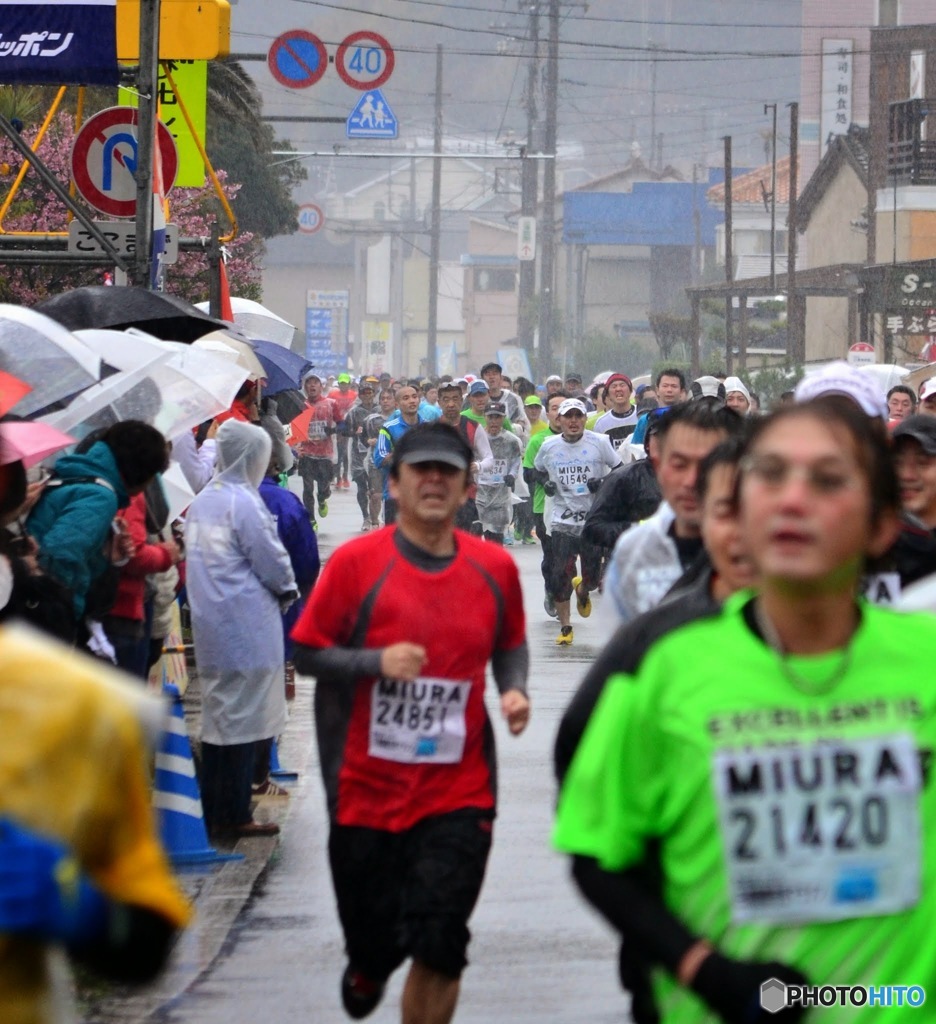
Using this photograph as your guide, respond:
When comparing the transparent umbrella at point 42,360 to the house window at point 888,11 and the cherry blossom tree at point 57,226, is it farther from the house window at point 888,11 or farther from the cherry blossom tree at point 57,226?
the house window at point 888,11

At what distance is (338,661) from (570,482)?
11251mm

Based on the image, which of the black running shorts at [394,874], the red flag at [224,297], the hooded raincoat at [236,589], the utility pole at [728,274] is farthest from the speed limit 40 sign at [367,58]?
the utility pole at [728,274]

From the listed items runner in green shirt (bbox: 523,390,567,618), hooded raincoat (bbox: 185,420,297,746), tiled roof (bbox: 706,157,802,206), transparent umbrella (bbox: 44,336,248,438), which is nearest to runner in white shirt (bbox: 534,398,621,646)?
runner in green shirt (bbox: 523,390,567,618)

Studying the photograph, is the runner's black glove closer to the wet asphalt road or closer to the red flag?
the wet asphalt road

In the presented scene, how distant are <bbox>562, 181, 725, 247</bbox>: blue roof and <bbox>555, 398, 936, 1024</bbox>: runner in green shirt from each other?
327ft

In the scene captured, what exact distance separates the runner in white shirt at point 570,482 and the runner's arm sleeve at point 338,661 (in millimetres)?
10812

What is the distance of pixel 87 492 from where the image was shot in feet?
25.4

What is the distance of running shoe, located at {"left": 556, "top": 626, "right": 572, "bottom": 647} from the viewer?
16.1m

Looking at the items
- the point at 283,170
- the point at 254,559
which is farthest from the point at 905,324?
the point at 254,559

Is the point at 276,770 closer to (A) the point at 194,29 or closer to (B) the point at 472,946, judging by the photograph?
(B) the point at 472,946

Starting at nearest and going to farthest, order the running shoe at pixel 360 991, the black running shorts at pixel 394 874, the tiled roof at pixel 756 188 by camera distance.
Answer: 1. the black running shorts at pixel 394 874
2. the running shoe at pixel 360 991
3. the tiled roof at pixel 756 188

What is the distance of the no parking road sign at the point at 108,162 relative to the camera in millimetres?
13023

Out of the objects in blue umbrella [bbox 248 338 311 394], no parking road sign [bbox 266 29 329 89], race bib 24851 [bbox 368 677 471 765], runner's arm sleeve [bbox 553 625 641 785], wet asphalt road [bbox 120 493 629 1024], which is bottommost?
wet asphalt road [bbox 120 493 629 1024]

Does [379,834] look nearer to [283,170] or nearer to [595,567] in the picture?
[595,567]
